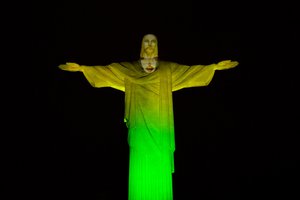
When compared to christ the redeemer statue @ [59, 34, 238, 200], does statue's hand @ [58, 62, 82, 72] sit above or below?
above

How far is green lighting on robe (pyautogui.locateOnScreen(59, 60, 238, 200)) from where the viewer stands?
5785 mm

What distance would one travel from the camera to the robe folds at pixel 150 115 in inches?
228

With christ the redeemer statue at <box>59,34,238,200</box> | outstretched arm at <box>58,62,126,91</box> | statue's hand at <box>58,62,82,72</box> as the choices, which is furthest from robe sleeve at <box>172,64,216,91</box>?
statue's hand at <box>58,62,82,72</box>

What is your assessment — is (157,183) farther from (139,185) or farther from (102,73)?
(102,73)

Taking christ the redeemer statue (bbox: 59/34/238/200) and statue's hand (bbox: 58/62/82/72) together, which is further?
statue's hand (bbox: 58/62/82/72)

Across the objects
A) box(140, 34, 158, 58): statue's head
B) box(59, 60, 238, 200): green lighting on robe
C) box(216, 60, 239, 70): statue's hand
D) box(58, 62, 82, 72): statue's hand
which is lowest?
box(59, 60, 238, 200): green lighting on robe

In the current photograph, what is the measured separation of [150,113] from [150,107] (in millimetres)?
82

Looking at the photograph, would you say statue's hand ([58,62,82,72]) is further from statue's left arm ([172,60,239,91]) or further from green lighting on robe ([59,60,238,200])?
statue's left arm ([172,60,239,91])

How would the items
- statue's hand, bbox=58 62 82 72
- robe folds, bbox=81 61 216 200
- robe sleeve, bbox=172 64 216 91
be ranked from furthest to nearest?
robe sleeve, bbox=172 64 216 91
statue's hand, bbox=58 62 82 72
robe folds, bbox=81 61 216 200

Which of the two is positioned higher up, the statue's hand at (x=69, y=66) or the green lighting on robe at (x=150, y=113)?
the statue's hand at (x=69, y=66)

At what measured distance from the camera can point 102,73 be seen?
6266 millimetres

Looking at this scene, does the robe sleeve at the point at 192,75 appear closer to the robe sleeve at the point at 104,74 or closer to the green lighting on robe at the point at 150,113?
the green lighting on robe at the point at 150,113

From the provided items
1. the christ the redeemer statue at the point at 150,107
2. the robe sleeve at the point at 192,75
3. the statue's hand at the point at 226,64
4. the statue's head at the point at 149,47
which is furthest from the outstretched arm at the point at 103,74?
the statue's hand at the point at 226,64

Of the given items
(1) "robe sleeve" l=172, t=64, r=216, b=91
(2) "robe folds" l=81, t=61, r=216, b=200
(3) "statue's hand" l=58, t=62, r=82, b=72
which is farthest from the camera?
(1) "robe sleeve" l=172, t=64, r=216, b=91
